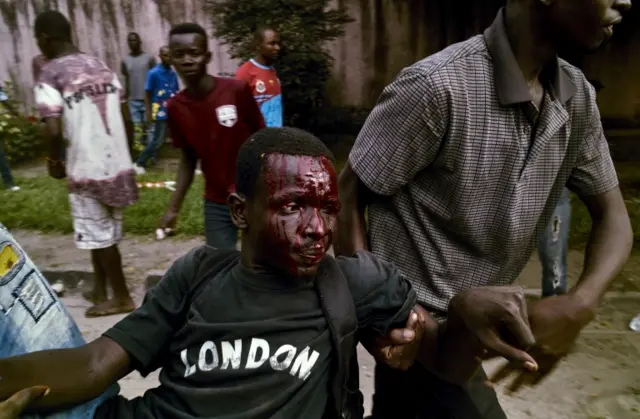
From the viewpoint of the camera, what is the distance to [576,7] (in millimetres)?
1595

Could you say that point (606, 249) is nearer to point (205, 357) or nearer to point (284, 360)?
point (284, 360)

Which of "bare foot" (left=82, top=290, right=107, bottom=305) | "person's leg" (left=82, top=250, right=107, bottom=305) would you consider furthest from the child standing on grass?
"person's leg" (left=82, top=250, right=107, bottom=305)

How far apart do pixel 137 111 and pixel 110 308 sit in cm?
562

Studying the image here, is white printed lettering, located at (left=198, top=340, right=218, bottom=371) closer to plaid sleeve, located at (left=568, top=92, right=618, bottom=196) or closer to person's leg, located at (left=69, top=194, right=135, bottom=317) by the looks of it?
plaid sleeve, located at (left=568, top=92, right=618, bottom=196)

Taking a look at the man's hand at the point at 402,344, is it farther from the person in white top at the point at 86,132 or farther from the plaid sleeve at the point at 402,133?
the person in white top at the point at 86,132

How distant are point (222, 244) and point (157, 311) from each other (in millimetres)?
2264

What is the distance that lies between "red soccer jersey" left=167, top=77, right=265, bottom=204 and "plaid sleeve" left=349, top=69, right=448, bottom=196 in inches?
81.1

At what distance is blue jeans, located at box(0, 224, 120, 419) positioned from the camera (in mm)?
1359

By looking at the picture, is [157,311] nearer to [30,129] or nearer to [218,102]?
[218,102]

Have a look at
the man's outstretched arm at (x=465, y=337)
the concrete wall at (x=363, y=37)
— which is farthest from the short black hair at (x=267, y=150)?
the concrete wall at (x=363, y=37)

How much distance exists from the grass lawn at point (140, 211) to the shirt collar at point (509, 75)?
14.8 feet

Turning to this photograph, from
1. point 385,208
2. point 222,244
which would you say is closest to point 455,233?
point 385,208

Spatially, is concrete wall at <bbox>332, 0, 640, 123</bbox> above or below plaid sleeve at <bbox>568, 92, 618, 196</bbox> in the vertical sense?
below

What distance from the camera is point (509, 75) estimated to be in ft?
5.59
